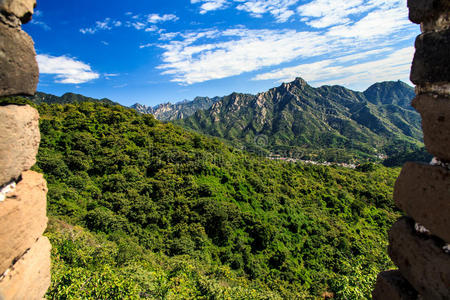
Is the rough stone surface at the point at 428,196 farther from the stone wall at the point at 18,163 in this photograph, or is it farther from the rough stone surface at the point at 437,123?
the stone wall at the point at 18,163

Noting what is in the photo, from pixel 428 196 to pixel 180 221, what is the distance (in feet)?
75.1

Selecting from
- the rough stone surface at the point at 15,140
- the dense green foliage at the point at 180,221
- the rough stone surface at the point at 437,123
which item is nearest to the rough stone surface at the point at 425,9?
the rough stone surface at the point at 437,123

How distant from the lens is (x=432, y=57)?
1926 mm

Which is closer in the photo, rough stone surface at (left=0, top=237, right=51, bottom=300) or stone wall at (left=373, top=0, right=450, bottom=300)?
stone wall at (left=373, top=0, right=450, bottom=300)

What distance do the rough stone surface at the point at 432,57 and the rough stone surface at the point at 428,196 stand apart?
2.72 ft

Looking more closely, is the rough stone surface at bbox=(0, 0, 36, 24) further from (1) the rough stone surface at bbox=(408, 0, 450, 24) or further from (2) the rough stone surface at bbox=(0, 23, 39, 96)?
(1) the rough stone surface at bbox=(408, 0, 450, 24)

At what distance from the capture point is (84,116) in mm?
32594

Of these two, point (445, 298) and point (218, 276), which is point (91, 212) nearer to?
point (218, 276)

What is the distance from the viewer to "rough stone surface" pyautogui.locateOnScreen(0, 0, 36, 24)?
1881mm

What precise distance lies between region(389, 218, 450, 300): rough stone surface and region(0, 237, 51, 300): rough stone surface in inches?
152

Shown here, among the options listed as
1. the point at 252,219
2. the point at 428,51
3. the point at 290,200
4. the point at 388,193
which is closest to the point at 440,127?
the point at 428,51

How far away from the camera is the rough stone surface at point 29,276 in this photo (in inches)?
77.8

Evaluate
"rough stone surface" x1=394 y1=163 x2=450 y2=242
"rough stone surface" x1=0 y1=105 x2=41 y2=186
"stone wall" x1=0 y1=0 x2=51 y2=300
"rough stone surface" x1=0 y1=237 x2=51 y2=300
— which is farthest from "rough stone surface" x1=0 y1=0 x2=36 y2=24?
"rough stone surface" x1=394 y1=163 x2=450 y2=242

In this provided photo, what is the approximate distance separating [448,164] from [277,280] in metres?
21.9
